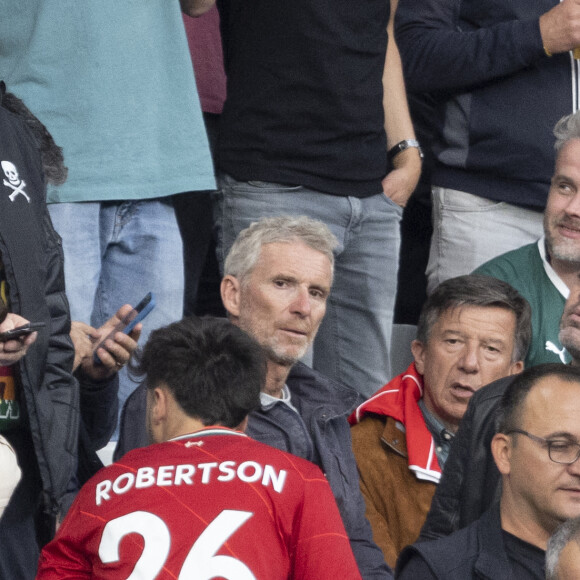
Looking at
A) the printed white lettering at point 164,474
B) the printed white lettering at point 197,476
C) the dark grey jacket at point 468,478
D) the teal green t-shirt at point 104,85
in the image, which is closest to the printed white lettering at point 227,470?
the printed white lettering at point 197,476

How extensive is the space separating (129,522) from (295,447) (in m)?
1.09

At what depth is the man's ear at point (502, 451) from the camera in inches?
117

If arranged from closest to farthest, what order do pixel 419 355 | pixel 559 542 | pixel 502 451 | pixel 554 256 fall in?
pixel 559 542 < pixel 502 451 < pixel 419 355 < pixel 554 256

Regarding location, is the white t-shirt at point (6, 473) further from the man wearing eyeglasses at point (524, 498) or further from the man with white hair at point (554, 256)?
the man with white hair at point (554, 256)

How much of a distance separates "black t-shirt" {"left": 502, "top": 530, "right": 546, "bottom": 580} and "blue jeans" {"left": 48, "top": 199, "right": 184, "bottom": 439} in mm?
1302

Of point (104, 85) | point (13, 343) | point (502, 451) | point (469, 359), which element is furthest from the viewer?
point (469, 359)

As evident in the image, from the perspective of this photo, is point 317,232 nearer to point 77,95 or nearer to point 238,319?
point 238,319

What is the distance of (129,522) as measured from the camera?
2.56 meters

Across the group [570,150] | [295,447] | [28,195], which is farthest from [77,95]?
[570,150]

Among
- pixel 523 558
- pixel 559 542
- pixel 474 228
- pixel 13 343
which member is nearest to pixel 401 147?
pixel 474 228

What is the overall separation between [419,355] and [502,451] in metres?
1.16

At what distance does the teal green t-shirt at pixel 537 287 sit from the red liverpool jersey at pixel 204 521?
169 centimetres

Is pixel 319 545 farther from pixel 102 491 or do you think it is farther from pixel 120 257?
pixel 120 257

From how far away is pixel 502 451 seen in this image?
3008 mm
